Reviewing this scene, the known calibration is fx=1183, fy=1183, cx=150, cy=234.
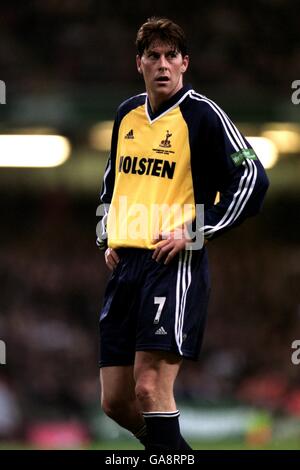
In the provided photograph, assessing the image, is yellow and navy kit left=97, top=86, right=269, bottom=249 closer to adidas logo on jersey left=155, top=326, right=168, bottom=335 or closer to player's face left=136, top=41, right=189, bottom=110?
player's face left=136, top=41, right=189, bottom=110

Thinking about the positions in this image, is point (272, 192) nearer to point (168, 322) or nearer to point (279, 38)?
point (279, 38)

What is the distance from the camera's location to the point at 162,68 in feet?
15.8

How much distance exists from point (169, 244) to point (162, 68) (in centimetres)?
72

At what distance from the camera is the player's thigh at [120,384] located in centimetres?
490

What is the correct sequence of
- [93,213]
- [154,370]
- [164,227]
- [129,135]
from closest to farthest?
[154,370] → [164,227] → [129,135] → [93,213]

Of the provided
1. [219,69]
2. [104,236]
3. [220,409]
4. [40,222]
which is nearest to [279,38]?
[219,69]

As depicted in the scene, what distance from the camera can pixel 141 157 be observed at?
4.91 meters

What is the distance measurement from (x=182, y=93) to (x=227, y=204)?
52 cm
